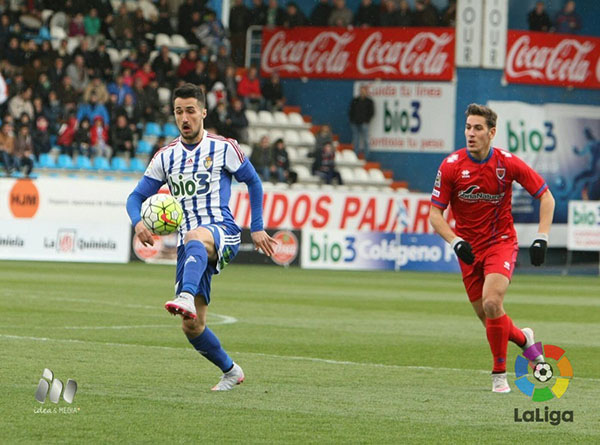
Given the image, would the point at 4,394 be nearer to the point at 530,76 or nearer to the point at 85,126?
the point at 85,126

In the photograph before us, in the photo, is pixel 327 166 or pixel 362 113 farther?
pixel 362 113

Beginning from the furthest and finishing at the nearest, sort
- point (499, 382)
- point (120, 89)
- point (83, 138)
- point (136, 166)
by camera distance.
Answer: point (120, 89) → point (136, 166) → point (83, 138) → point (499, 382)

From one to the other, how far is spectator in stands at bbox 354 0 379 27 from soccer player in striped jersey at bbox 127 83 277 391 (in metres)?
27.2

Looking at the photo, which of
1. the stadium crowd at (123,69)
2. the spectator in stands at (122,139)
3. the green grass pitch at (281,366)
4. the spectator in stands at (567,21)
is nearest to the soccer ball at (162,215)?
the green grass pitch at (281,366)

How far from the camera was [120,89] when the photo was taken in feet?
99.7

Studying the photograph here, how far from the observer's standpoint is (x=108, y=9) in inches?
1270

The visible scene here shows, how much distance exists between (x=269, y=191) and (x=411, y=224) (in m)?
3.94

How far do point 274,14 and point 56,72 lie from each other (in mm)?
9046

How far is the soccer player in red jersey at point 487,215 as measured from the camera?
924 centimetres

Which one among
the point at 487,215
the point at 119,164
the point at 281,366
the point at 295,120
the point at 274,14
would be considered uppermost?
the point at 274,14

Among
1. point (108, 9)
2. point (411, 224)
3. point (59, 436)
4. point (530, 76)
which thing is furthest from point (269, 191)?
point (59, 436)

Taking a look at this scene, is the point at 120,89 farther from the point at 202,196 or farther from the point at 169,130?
the point at 202,196

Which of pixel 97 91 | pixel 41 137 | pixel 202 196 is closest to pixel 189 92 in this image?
pixel 202 196

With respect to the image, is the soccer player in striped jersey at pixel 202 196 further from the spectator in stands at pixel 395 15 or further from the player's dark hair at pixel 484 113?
the spectator in stands at pixel 395 15
